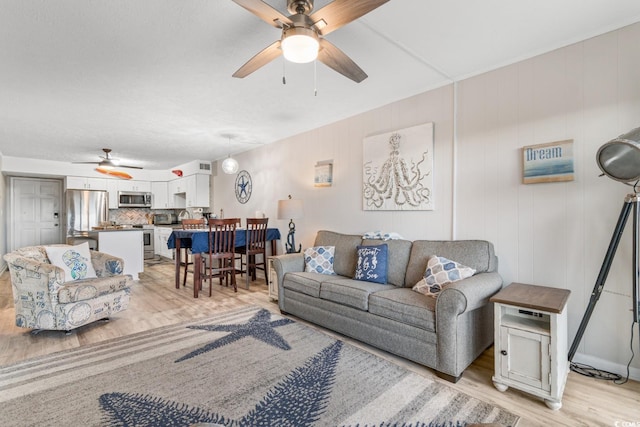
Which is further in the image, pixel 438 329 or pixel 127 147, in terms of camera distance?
pixel 127 147

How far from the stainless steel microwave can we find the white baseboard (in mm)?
8815

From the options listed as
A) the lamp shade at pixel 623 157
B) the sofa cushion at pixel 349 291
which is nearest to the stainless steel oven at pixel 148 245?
the sofa cushion at pixel 349 291

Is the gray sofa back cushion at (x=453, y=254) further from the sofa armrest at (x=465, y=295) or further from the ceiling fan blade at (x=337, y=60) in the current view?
the ceiling fan blade at (x=337, y=60)

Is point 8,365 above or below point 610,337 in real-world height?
below

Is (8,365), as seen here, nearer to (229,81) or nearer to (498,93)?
(229,81)

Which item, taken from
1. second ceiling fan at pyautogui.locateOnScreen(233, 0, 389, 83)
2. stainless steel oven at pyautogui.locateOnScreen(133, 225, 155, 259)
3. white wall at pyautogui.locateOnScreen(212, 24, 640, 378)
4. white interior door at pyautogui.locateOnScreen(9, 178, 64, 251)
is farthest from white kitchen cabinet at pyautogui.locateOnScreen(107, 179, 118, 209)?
second ceiling fan at pyautogui.locateOnScreen(233, 0, 389, 83)

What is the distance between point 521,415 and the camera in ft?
5.79

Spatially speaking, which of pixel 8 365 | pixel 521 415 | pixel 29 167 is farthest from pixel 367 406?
pixel 29 167

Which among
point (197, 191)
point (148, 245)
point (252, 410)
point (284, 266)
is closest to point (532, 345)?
point (252, 410)

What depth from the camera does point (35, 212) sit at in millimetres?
7438

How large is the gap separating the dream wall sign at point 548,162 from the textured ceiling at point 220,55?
781 mm

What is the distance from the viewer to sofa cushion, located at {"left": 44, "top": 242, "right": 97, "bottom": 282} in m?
3.22

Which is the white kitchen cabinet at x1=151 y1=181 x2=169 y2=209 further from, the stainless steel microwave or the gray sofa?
the gray sofa

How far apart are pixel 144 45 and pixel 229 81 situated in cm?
81
